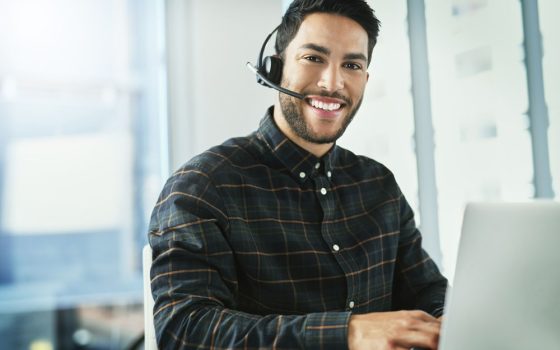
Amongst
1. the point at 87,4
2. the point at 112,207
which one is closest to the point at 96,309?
the point at 112,207

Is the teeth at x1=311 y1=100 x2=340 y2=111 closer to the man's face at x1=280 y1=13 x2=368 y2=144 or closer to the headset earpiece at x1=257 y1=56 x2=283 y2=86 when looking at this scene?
the man's face at x1=280 y1=13 x2=368 y2=144

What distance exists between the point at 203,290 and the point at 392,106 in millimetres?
1239

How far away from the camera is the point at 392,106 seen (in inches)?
77.5

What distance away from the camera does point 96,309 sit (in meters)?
2.53

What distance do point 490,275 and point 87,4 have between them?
237cm

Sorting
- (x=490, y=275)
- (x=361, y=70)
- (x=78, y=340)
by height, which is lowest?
(x=78, y=340)

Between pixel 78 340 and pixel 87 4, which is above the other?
pixel 87 4

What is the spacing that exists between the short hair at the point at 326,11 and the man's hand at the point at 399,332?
2.61ft

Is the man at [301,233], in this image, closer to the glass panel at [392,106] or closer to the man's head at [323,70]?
the man's head at [323,70]

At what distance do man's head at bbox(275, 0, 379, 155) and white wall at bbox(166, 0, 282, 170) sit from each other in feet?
4.06

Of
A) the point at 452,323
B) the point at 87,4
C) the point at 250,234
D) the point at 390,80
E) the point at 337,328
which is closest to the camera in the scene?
the point at 452,323

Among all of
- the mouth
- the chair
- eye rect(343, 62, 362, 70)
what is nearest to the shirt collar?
the mouth

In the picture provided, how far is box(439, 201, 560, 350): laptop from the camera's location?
613mm

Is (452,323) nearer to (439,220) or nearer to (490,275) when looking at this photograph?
(490,275)
